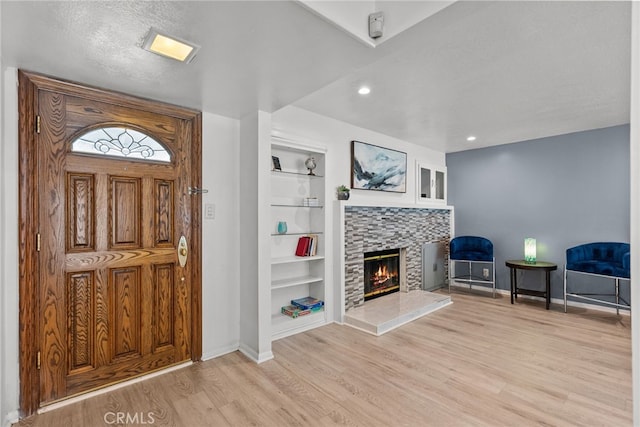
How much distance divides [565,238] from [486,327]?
205cm

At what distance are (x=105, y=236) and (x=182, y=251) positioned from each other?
570 millimetres

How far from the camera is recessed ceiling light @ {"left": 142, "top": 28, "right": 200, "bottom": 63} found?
1.73m

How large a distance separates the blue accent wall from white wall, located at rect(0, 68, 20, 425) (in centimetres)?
572

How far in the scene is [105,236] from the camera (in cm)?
239

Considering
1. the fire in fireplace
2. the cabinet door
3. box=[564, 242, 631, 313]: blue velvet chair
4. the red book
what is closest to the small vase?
the red book

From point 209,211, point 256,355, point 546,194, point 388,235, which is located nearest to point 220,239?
point 209,211

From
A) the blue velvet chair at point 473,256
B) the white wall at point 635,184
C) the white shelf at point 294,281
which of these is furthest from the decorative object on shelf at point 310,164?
the white wall at point 635,184

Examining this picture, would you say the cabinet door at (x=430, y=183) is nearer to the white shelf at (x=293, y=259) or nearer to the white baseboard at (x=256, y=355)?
the white shelf at (x=293, y=259)

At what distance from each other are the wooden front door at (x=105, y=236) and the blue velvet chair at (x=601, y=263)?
4.50m

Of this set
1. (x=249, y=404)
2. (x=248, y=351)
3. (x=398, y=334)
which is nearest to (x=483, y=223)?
(x=398, y=334)

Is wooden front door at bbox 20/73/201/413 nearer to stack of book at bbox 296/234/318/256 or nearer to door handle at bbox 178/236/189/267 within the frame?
door handle at bbox 178/236/189/267

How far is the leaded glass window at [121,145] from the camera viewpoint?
2.34 meters

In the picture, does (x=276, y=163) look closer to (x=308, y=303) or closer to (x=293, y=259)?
(x=293, y=259)

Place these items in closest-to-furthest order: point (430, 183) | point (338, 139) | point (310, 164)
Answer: point (310, 164) → point (338, 139) → point (430, 183)
